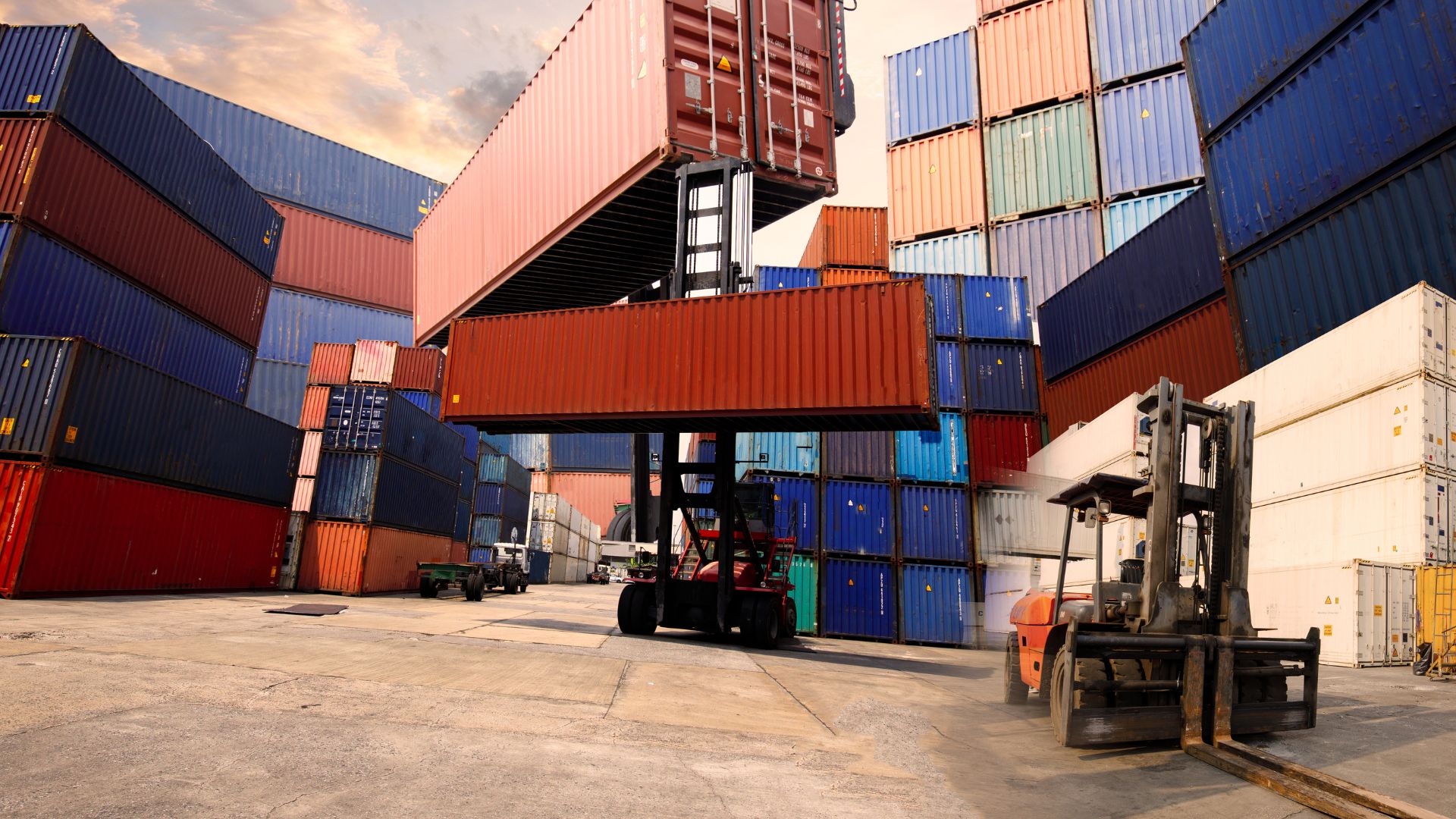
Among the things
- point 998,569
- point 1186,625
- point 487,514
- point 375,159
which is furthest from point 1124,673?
point 375,159

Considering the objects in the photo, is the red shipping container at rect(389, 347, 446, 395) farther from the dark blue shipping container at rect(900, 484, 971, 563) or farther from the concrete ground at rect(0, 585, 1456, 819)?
the concrete ground at rect(0, 585, 1456, 819)

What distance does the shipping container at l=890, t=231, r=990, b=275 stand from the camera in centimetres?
2271

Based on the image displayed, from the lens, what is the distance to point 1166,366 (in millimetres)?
16438

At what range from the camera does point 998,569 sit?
17953mm

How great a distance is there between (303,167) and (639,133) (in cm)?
2840

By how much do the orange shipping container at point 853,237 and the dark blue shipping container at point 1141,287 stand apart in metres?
6.21

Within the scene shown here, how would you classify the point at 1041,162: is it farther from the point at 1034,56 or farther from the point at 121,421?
→ the point at 121,421

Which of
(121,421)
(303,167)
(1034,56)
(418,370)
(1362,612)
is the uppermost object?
(303,167)

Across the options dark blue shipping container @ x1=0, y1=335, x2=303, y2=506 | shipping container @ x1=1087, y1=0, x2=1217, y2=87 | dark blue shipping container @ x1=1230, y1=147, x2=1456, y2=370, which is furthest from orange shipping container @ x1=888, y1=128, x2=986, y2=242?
dark blue shipping container @ x1=0, y1=335, x2=303, y2=506

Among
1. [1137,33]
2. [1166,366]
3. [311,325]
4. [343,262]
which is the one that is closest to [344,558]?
[311,325]

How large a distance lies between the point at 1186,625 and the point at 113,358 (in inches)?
679

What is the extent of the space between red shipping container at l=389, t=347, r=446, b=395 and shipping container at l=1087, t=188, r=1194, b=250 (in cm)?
2352

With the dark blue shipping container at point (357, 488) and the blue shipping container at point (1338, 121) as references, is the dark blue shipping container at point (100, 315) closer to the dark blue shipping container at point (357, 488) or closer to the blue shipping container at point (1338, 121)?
the dark blue shipping container at point (357, 488)

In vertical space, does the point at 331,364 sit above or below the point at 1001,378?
above
